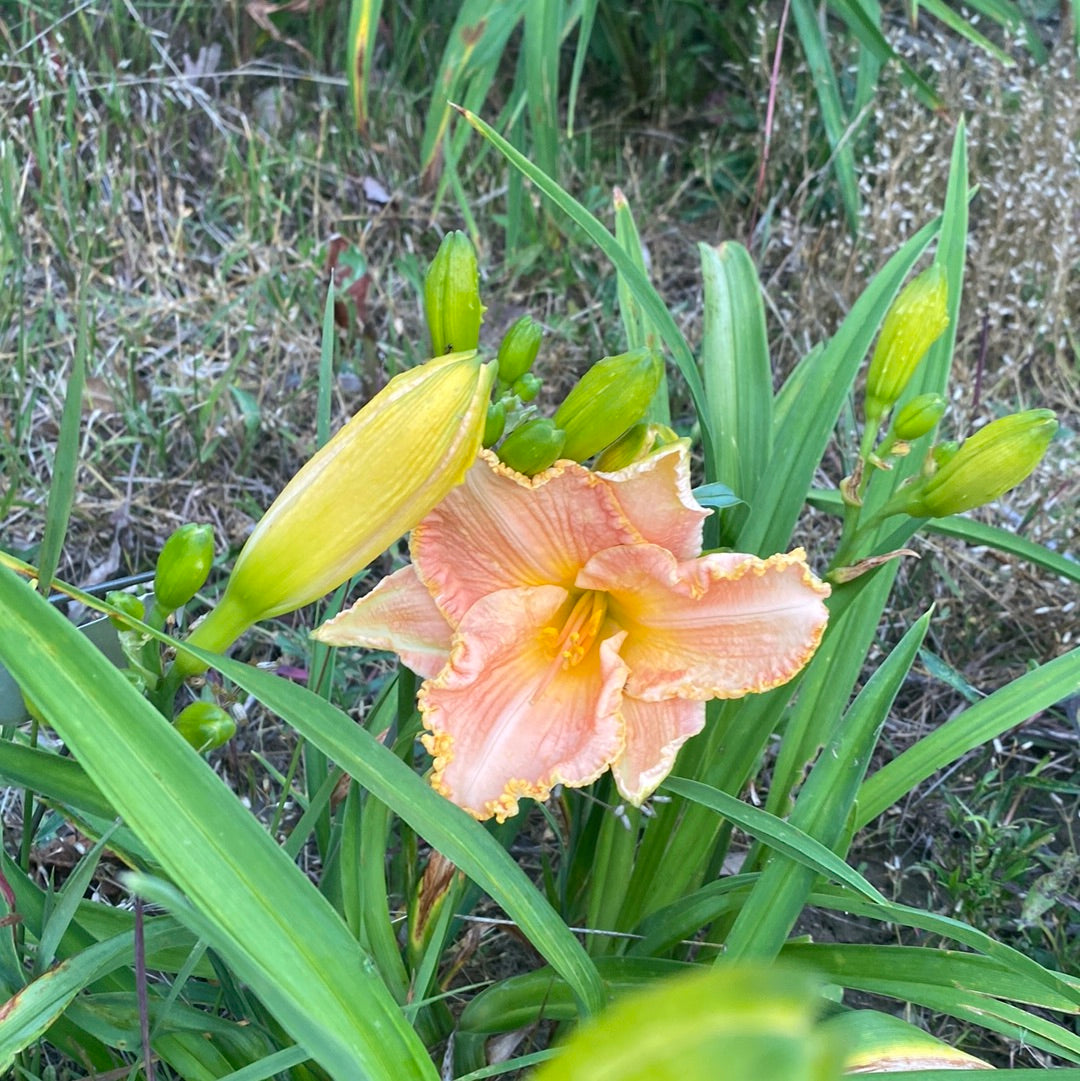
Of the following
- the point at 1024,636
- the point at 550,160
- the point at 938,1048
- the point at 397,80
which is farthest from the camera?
the point at 397,80

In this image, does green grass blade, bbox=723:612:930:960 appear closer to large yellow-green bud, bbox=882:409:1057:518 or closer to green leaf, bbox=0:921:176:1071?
large yellow-green bud, bbox=882:409:1057:518

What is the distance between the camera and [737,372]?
1041mm

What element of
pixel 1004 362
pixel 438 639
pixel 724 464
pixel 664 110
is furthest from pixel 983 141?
pixel 438 639

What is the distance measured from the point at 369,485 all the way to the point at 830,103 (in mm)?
1659

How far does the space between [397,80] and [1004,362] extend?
52.0 inches

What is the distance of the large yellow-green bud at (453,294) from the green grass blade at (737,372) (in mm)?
334

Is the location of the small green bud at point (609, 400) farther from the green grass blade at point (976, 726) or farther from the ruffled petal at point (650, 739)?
the green grass blade at point (976, 726)

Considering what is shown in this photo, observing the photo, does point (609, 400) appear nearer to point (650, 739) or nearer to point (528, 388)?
point (528, 388)

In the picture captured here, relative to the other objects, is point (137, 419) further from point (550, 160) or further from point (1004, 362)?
point (1004, 362)

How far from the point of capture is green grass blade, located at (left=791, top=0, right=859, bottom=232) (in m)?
1.88

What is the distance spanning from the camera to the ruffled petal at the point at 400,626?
0.72 m

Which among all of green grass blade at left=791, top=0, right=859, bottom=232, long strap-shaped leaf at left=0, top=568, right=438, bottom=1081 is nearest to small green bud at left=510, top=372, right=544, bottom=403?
long strap-shaped leaf at left=0, top=568, right=438, bottom=1081

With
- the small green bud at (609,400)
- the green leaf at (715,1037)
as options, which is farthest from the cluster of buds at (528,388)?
the green leaf at (715,1037)

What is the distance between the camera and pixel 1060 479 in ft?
4.96
